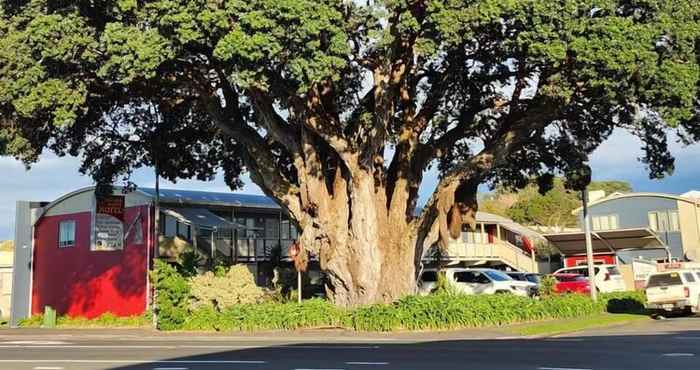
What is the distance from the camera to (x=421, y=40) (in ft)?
60.4

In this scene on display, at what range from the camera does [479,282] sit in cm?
3300

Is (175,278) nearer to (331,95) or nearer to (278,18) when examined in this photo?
(331,95)

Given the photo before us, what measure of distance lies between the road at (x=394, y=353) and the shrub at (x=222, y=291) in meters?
4.88

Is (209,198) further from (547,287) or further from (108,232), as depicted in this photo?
(547,287)

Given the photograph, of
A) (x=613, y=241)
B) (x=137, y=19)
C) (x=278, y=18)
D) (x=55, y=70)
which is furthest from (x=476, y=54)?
(x=613, y=241)

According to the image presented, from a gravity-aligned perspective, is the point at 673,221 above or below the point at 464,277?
above

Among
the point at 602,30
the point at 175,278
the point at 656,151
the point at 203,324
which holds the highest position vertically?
the point at 602,30

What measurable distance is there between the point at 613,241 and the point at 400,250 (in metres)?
23.7

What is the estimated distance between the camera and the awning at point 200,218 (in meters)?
33.5

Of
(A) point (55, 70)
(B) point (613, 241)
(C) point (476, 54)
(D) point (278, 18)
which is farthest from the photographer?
(B) point (613, 241)

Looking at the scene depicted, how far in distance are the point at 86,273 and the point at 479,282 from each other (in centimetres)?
1941

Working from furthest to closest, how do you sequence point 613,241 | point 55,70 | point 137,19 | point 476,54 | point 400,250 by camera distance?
point 613,241 < point 400,250 < point 476,54 < point 55,70 < point 137,19

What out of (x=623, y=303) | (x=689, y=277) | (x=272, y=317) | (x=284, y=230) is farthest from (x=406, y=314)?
(x=284, y=230)

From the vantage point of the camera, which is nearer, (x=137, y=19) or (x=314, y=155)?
(x=137, y=19)
